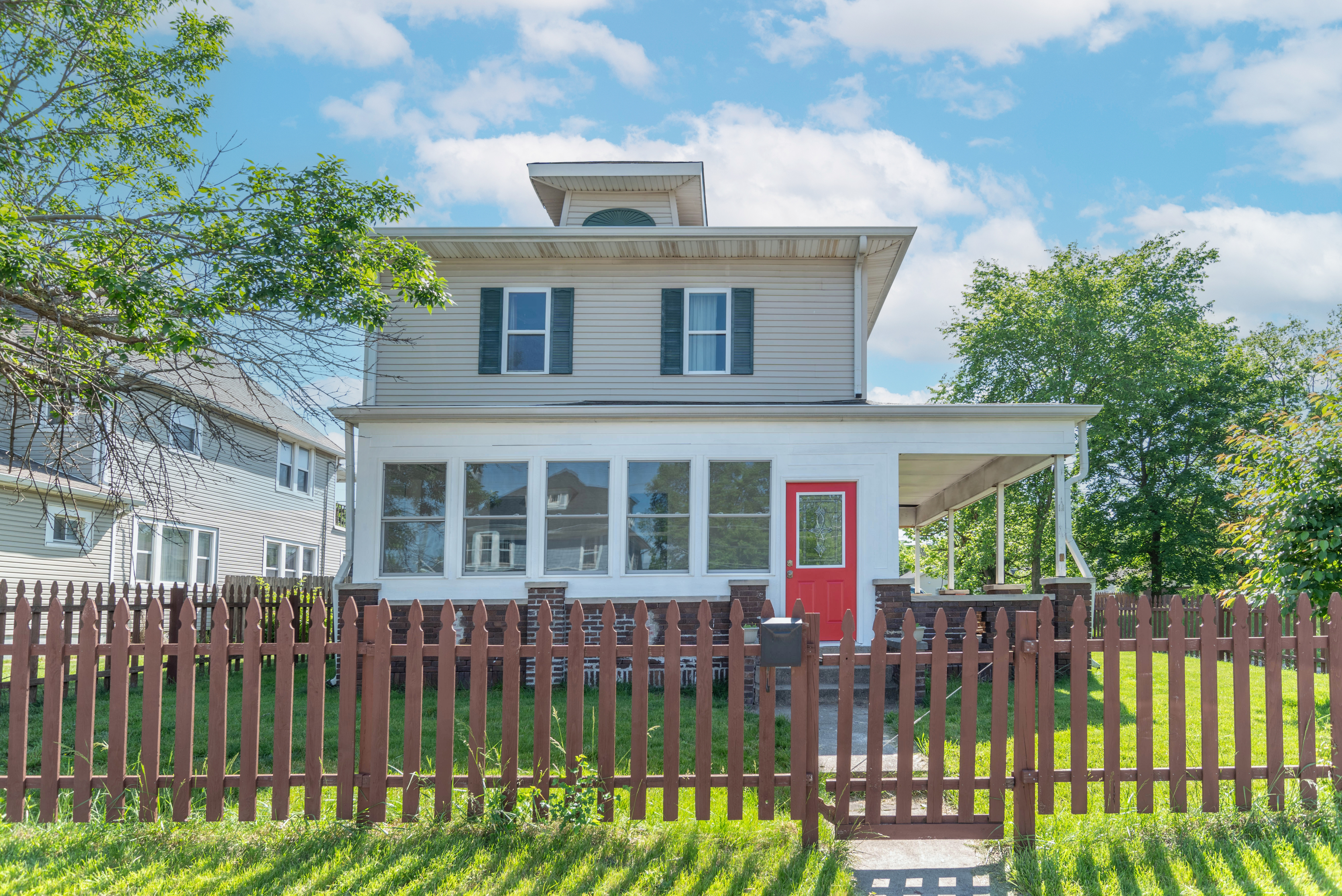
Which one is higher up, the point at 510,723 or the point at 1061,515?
the point at 1061,515

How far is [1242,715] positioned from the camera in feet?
16.7

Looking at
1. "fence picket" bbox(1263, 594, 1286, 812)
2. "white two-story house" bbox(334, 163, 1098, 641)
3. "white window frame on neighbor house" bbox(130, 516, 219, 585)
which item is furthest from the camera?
"white window frame on neighbor house" bbox(130, 516, 219, 585)

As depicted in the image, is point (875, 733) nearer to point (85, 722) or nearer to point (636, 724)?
point (636, 724)

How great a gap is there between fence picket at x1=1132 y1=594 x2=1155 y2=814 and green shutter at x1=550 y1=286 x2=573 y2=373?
33.2 feet

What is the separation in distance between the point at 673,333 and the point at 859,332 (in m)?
2.79

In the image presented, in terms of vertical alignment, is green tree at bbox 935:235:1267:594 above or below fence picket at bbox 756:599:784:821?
above

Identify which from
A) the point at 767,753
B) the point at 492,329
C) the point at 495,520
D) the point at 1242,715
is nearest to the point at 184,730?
the point at 767,753

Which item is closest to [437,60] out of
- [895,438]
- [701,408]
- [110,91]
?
[110,91]

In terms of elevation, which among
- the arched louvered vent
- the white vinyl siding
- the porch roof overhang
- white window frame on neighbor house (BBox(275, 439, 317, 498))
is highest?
the white vinyl siding

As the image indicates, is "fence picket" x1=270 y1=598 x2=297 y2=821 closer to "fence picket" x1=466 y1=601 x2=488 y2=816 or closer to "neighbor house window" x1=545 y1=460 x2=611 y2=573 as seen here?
"fence picket" x1=466 y1=601 x2=488 y2=816

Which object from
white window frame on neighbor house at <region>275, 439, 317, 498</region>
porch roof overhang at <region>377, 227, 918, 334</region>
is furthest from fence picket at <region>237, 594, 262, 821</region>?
white window frame on neighbor house at <region>275, 439, 317, 498</region>

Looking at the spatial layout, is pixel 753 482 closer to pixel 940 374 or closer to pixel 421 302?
pixel 421 302

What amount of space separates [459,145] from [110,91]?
18.2 ft

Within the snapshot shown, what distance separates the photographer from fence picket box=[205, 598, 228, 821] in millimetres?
4855
